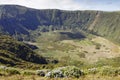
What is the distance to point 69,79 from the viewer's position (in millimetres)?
23875

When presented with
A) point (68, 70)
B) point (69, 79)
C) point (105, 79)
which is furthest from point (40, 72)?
point (105, 79)

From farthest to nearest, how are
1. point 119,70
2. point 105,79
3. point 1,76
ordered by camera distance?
point 119,70, point 1,76, point 105,79

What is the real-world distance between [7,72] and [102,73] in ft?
31.4

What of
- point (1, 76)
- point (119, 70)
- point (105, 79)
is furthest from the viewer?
point (119, 70)

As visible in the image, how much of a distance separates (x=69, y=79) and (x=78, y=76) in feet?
7.32

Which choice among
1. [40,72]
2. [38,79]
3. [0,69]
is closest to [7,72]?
[0,69]

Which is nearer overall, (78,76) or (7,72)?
(78,76)

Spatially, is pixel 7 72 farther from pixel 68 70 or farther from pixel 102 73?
pixel 102 73

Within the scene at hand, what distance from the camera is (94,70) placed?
28.7 metres

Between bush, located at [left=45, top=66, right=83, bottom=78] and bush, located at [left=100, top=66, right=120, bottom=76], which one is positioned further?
bush, located at [left=100, top=66, right=120, bottom=76]

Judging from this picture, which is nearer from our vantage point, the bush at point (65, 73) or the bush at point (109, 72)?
the bush at point (65, 73)

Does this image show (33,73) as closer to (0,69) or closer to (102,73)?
(0,69)

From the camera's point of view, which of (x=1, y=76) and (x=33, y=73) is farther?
(x=33, y=73)

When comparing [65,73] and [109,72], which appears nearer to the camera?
[65,73]
